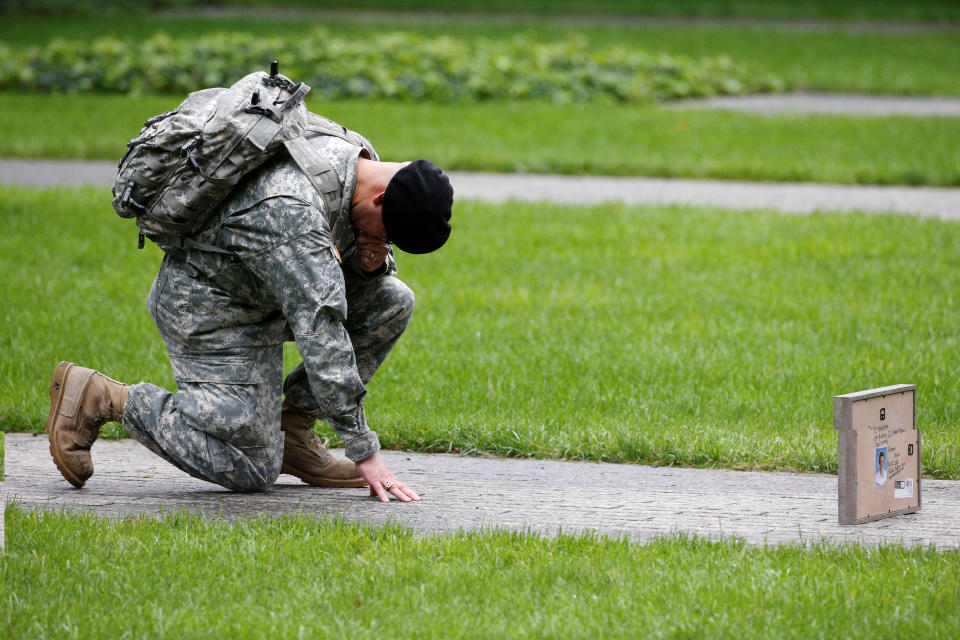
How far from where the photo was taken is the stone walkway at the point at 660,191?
10.4m

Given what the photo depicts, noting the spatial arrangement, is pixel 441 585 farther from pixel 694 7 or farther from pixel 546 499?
pixel 694 7

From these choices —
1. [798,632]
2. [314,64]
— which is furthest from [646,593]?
[314,64]

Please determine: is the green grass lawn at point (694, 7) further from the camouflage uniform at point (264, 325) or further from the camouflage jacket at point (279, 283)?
the camouflage jacket at point (279, 283)

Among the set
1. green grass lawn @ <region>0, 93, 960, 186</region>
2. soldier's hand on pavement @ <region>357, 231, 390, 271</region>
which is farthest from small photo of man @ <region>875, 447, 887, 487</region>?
green grass lawn @ <region>0, 93, 960, 186</region>

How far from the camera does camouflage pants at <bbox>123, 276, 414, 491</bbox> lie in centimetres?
444

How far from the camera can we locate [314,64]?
17.1 meters

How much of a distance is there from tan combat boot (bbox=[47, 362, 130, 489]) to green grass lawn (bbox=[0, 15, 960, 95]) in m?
14.8

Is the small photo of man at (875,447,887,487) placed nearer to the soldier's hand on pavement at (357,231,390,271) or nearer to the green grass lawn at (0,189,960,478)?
the green grass lawn at (0,189,960,478)

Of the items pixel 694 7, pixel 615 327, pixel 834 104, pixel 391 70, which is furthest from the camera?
pixel 694 7

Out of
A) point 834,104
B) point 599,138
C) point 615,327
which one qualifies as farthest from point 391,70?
point 615,327

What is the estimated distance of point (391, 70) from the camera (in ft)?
54.9

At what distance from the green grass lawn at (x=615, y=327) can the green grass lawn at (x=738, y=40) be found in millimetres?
9165

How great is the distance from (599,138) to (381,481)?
9405 mm

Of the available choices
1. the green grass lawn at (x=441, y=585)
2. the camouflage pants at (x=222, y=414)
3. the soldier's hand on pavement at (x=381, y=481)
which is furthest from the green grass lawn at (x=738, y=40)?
the green grass lawn at (x=441, y=585)
